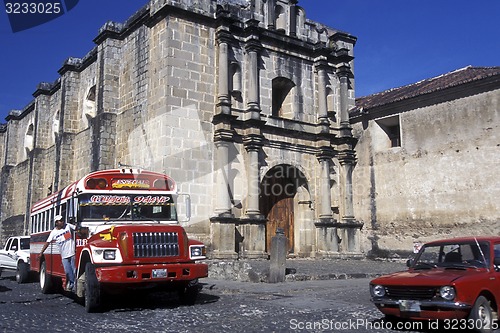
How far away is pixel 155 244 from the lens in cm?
850

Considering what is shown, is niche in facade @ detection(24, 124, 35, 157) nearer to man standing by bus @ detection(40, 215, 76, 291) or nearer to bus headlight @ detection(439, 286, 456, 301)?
man standing by bus @ detection(40, 215, 76, 291)

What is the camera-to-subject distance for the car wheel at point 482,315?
245 inches

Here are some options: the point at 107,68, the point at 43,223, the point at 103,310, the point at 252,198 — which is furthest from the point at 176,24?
the point at 103,310

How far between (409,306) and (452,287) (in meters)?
0.63

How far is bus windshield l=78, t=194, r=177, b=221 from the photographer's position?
9281 millimetres

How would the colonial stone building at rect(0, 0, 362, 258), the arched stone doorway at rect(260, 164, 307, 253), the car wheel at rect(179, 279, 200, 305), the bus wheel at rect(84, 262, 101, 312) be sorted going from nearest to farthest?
the bus wheel at rect(84, 262, 101, 312) → the car wheel at rect(179, 279, 200, 305) → the colonial stone building at rect(0, 0, 362, 258) → the arched stone doorway at rect(260, 164, 307, 253)

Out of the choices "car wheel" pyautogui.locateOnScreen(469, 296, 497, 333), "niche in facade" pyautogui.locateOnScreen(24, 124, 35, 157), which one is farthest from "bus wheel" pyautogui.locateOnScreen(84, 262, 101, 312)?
"niche in facade" pyautogui.locateOnScreen(24, 124, 35, 157)

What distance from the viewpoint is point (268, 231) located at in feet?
60.7

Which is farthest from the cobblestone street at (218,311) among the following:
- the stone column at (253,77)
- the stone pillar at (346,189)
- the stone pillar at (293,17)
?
the stone pillar at (293,17)

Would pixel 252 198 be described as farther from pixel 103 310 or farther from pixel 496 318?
pixel 496 318

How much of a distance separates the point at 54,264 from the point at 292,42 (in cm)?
1268

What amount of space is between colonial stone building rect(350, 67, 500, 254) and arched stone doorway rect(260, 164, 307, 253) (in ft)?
9.26

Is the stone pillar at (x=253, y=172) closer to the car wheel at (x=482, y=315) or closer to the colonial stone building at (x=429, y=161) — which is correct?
the colonial stone building at (x=429, y=161)

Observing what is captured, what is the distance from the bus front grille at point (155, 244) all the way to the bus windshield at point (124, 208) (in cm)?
99
